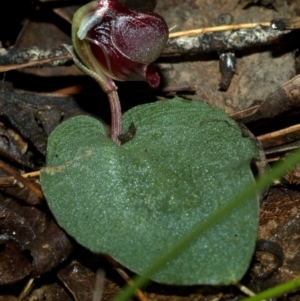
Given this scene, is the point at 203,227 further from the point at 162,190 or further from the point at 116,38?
the point at 116,38

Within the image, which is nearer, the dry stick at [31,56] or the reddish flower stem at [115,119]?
the reddish flower stem at [115,119]

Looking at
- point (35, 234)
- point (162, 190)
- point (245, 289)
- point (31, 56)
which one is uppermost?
point (31, 56)

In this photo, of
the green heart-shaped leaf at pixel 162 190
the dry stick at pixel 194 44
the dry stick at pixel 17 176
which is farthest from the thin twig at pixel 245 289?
the dry stick at pixel 194 44

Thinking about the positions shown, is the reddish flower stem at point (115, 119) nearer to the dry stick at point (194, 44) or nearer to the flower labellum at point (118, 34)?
the flower labellum at point (118, 34)

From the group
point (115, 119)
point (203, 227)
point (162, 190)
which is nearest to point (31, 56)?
point (115, 119)

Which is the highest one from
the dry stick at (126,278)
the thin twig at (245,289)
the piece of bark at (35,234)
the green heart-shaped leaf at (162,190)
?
the green heart-shaped leaf at (162,190)

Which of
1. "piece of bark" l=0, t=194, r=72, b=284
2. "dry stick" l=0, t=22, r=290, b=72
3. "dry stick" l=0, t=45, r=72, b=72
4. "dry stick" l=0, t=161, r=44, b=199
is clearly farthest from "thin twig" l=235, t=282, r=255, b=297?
"dry stick" l=0, t=45, r=72, b=72
